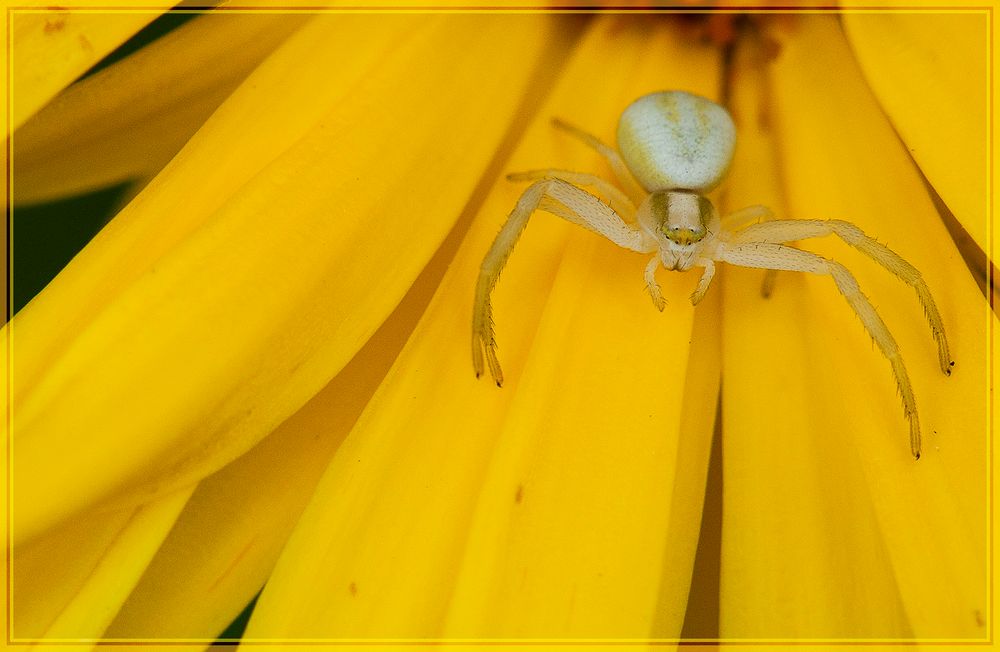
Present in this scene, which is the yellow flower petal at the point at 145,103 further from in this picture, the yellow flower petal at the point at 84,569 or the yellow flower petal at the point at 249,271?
the yellow flower petal at the point at 84,569

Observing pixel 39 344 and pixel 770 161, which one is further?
pixel 770 161

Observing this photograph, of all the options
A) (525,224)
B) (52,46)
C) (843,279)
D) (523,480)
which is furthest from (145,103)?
(843,279)

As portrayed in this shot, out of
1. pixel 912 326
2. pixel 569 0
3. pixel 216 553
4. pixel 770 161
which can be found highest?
pixel 569 0

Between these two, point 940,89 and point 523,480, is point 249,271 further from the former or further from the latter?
point 940,89

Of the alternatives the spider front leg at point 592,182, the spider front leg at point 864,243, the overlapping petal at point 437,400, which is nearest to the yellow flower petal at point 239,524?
the overlapping petal at point 437,400

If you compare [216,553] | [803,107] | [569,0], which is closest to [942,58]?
[803,107]

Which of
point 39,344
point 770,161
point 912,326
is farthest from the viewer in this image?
point 770,161

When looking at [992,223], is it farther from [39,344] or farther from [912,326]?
[39,344]
